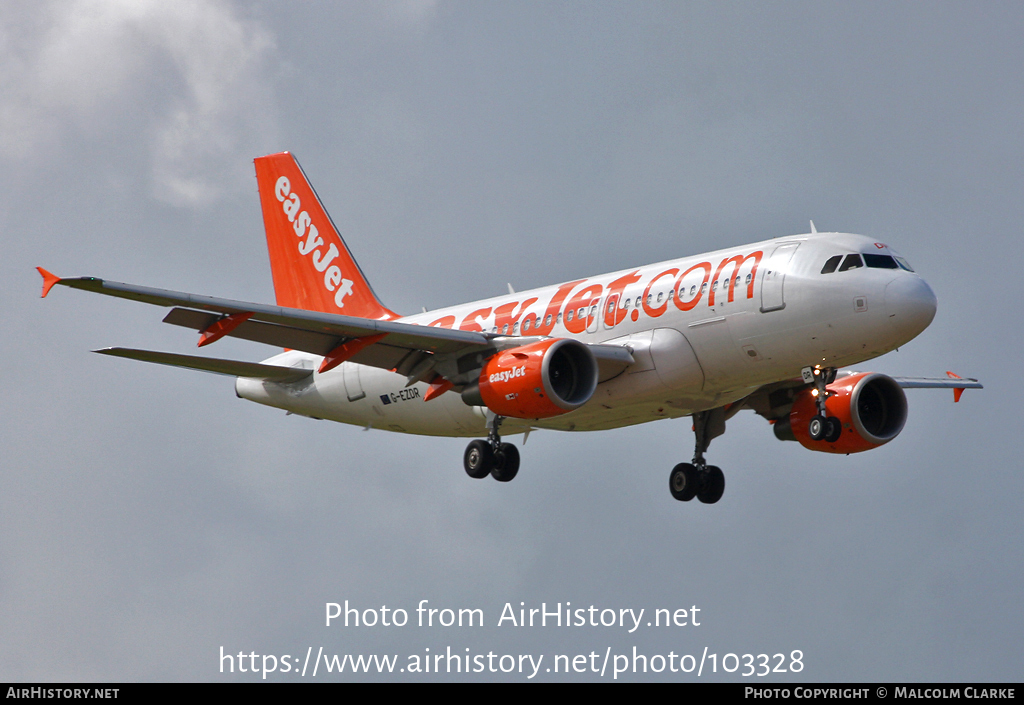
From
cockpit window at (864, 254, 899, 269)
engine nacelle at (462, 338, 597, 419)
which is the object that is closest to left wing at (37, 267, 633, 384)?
engine nacelle at (462, 338, 597, 419)

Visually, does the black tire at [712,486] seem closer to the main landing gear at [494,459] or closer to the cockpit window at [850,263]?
the main landing gear at [494,459]

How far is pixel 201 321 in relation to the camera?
30.8 m

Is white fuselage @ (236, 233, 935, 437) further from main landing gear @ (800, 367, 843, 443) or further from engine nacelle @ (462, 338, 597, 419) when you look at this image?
engine nacelle @ (462, 338, 597, 419)

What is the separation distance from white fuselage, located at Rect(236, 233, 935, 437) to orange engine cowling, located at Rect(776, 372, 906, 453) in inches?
151

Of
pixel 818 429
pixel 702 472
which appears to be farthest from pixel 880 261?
pixel 702 472

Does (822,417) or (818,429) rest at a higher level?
(822,417)

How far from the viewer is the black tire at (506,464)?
3484 cm

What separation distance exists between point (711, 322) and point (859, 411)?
25.4ft

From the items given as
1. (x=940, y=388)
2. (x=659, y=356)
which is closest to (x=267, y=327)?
(x=659, y=356)

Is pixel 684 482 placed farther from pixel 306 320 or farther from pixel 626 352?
pixel 306 320

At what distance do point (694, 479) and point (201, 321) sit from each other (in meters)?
14.9

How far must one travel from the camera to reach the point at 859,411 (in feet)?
122

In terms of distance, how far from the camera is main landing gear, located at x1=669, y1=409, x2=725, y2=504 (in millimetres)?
37938

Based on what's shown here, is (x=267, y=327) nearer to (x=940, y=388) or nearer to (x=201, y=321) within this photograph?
(x=201, y=321)
